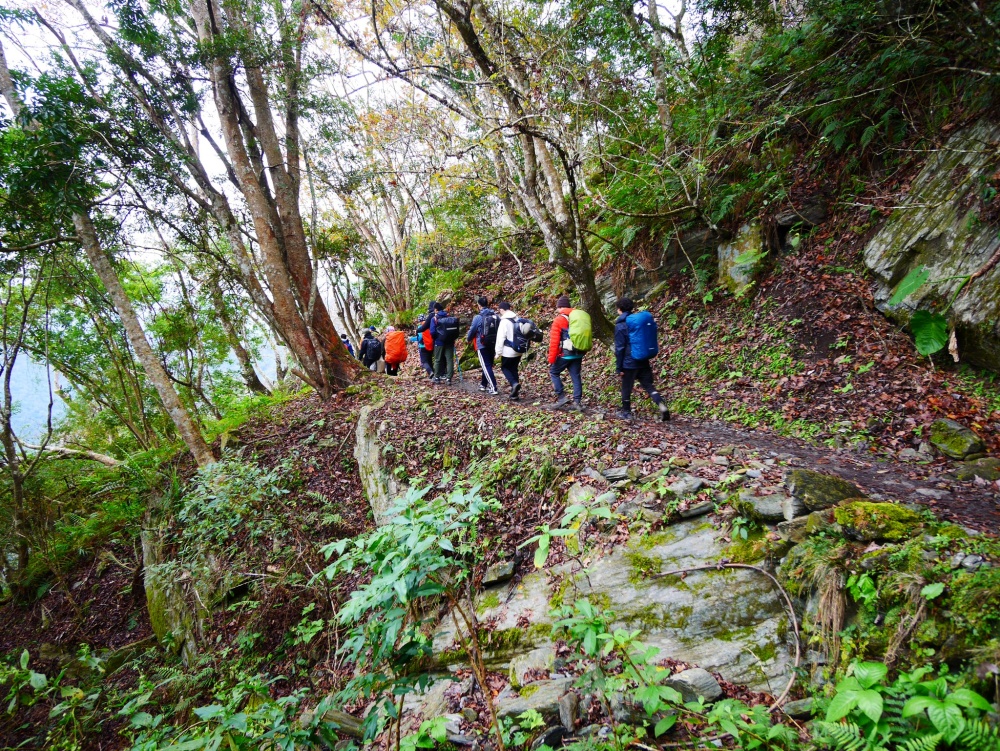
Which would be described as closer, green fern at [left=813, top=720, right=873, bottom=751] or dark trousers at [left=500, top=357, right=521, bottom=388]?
green fern at [left=813, top=720, right=873, bottom=751]

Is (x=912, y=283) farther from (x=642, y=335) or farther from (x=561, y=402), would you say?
(x=561, y=402)

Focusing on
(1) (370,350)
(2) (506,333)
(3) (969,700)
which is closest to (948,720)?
(3) (969,700)

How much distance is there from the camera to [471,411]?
8797mm

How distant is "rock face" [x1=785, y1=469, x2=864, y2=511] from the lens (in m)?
3.88

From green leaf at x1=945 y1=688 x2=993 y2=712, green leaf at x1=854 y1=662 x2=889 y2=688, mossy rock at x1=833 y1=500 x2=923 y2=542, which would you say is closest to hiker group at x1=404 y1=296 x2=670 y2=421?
mossy rock at x1=833 y1=500 x2=923 y2=542

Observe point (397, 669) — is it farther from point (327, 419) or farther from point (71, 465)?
point (71, 465)

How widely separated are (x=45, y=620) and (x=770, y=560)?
12.9 metres

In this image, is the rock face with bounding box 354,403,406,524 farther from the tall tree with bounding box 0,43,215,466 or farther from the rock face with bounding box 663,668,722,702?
the rock face with bounding box 663,668,722,702

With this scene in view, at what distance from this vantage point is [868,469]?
527 centimetres

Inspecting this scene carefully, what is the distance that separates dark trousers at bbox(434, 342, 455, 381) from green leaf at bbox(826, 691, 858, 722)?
32.9ft

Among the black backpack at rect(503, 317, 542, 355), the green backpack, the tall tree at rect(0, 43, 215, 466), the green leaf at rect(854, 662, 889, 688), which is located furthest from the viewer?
the black backpack at rect(503, 317, 542, 355)

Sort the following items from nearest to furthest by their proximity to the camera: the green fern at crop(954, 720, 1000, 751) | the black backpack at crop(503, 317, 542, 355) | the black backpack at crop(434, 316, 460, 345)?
the green fern at crop(954, 720, 1000, 751) < the black backpack at crop(503, 317, 542, 355) < the black backpack at crop(434, 316, 460, 345)

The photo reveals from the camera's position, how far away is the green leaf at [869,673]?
2342 mm

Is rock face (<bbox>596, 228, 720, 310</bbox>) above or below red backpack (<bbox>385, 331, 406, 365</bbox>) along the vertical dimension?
below
